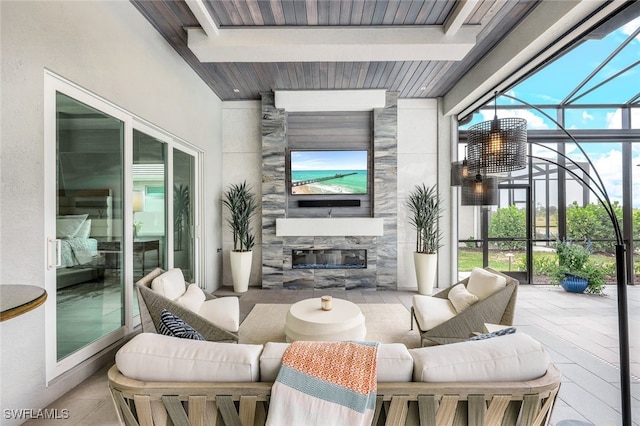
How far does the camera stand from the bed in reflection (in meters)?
2.34

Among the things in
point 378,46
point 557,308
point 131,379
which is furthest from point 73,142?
point 557,308

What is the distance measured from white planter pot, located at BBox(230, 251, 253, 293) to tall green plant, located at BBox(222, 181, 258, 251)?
18cm

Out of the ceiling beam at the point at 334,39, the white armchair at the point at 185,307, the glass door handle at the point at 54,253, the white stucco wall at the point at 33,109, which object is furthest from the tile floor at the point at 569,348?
the ceiling beam at the point at 334,39

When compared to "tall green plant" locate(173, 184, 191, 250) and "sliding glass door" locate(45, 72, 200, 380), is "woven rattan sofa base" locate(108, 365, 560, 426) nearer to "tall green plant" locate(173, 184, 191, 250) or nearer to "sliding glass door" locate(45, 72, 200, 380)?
"sliding glass door" locate(45, 72, 200, 380)

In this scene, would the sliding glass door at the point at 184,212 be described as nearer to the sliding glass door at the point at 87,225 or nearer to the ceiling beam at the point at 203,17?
the sliding glass door at the point at 87,225

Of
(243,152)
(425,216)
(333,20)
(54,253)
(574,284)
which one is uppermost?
(333,20)

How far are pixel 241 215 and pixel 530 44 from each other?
15.0ft

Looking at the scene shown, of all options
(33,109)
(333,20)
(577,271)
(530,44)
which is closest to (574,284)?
(577,271)

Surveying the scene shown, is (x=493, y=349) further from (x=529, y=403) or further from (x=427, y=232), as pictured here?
(x=427, y=232)

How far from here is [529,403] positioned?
1.21 m

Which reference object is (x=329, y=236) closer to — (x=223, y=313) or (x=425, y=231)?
(x=425, y=231)

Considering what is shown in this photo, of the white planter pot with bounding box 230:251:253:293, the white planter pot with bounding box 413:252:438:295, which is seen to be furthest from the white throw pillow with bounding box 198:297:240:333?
the white planter pot with bounding box 413:252:438:295

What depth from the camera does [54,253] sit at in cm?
220

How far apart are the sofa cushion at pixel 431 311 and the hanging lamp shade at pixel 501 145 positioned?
1445 millimetres
